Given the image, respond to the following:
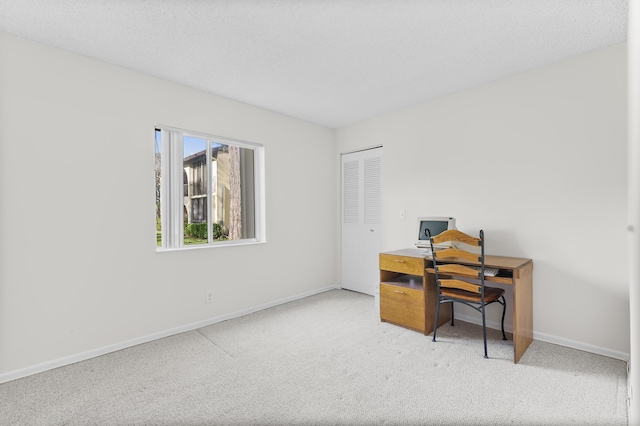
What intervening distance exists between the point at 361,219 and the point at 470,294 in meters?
2.03

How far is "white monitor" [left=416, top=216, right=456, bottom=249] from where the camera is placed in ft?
10.5

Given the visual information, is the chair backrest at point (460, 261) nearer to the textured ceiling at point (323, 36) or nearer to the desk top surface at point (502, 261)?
the desk top surface at point (502, 261)

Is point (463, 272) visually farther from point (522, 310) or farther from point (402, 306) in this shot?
point (402, 306)

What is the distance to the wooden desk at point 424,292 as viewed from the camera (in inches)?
98.3

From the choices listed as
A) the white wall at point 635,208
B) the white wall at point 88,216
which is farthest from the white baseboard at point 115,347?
the white wall at point 635,208

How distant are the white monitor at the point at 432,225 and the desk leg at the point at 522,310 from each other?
0.76 metres

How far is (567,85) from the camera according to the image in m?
2.68

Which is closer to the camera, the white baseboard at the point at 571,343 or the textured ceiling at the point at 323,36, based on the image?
the textured ceiling at the point at 323,36

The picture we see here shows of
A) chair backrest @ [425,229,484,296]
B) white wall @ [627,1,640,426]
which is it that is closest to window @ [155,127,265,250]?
chair backrest @ [425,229,484,296]

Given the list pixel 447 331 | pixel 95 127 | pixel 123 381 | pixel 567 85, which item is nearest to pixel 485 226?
pixel 447 331

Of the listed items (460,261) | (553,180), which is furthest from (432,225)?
(553,180)

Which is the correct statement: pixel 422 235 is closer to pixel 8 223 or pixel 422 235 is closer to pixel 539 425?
pixel 539 425

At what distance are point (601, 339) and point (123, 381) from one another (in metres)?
3.61

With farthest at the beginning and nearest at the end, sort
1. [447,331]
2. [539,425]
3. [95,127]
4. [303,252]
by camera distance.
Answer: [303,252]
[447,331]
[95,127]
[539,425]
